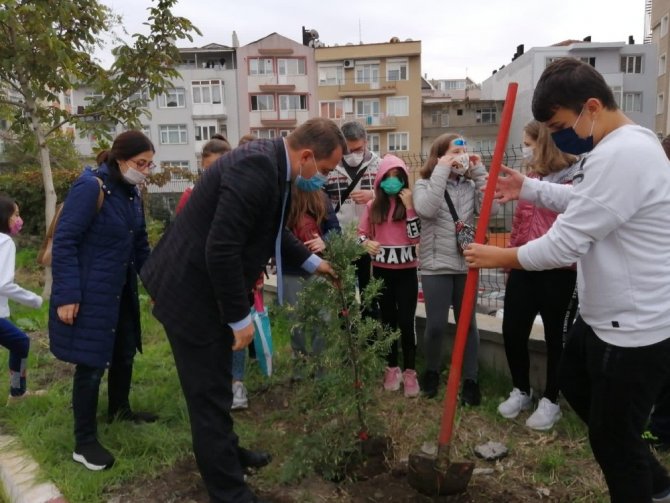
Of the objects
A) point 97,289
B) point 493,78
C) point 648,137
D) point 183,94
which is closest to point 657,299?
point 648,137

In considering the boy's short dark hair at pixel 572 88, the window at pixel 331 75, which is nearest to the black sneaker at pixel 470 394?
the boy's short dark hair at pixel 572 88

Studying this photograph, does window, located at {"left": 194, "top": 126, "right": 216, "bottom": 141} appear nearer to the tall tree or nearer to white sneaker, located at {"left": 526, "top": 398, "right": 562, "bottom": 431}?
the tall tree

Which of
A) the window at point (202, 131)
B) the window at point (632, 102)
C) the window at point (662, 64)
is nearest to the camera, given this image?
the window at point (662, 64)

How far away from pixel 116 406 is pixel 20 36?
16.1ft

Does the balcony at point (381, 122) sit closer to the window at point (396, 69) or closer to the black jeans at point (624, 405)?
the window at point (396, 69)

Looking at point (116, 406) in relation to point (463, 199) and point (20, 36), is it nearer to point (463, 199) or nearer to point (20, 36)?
point (463, 199)

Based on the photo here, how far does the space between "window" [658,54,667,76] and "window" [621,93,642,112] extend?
6.50 ft

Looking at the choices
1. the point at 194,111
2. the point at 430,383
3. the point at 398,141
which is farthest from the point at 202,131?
the point at 430,383

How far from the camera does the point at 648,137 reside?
2031mm

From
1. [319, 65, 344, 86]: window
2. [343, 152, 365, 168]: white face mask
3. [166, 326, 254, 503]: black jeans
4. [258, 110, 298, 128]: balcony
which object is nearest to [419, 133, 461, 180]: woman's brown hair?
[343, 152, 365, 168]: white face mask

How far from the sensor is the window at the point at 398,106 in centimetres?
4225

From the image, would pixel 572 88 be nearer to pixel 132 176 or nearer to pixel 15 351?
pixel 132 176

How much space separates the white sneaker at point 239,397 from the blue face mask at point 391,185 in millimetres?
1743

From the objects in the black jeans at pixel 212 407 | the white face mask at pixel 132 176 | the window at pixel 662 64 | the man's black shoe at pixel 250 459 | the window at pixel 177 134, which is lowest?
the man's black shoe at pixel 250 459
